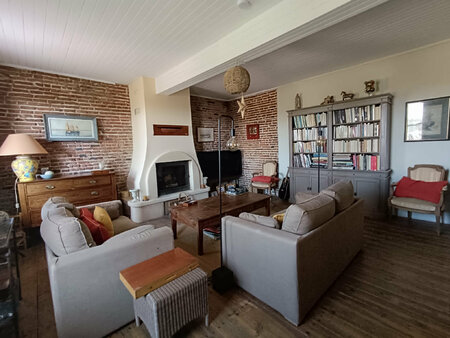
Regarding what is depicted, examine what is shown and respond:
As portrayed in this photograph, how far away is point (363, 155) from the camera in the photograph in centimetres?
381

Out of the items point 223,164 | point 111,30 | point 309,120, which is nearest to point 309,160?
point 309,120

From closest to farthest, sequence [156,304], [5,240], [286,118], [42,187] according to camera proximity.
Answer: [156,304]
[5,240]
[42,187]
[286,118]

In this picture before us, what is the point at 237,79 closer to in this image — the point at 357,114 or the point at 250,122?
the point at 357,114

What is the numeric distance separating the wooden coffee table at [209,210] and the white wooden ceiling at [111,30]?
7.31 feet

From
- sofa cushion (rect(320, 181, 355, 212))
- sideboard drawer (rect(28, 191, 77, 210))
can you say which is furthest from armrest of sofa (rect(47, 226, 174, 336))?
sideboard drawer (rect(28, 191, 77, 210))

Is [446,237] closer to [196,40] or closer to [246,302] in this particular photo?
[246,302]

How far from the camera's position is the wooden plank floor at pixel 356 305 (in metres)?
1.56

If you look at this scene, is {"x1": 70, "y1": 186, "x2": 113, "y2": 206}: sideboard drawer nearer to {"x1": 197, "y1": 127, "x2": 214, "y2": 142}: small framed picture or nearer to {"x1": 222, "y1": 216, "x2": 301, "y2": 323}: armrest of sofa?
{"x1": 197, "y1": 127, "x2": 214, "y2": 142}: small framed picture

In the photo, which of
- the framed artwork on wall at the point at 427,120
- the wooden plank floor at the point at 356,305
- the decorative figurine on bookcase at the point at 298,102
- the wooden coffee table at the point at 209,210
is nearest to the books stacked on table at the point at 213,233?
the wooden coffee table at the point at 209,210

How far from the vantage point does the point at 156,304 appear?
51.2 inches

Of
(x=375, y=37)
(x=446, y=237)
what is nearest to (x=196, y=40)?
(x=375, y=37)

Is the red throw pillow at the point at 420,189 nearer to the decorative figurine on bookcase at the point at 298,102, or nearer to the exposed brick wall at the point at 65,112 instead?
the decorative figurine on bookcase at the point at 298,102

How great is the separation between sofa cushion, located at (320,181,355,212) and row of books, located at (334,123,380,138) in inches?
76.1

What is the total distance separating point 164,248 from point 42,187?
260cm
